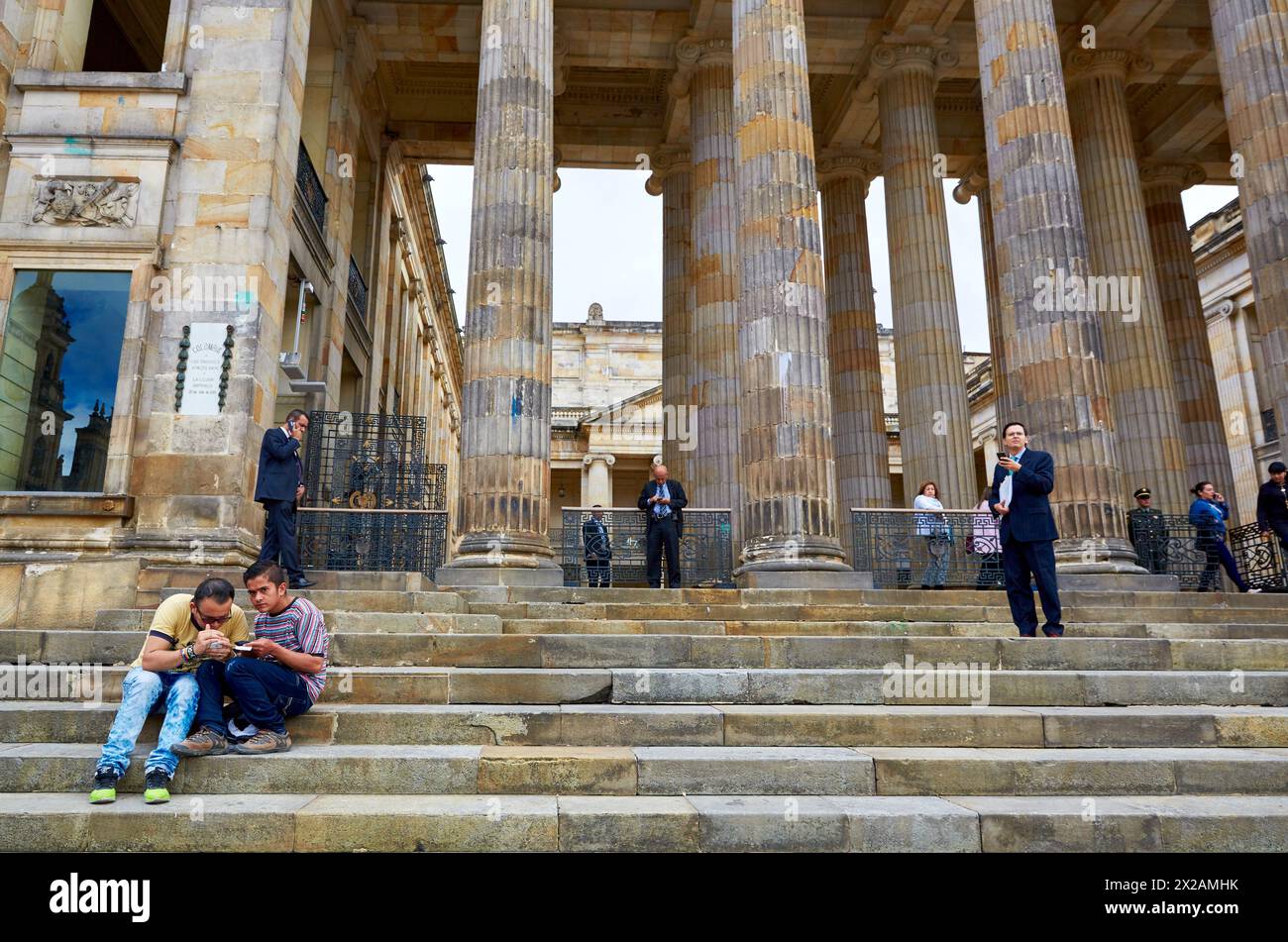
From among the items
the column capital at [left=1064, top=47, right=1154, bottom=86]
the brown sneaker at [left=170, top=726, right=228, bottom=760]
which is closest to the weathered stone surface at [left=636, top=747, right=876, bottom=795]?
the brown sneaker at [left=170, top=726, right=228, bottom=760]

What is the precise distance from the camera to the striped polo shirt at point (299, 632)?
5441 mm

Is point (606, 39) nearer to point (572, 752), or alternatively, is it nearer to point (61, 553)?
point (61, 553)

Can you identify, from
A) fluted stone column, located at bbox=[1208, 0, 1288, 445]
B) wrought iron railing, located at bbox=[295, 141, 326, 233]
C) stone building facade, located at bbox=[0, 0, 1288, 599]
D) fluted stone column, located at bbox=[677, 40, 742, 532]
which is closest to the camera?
stone building facade, located at bbox=[0, 0, 1288, 599]

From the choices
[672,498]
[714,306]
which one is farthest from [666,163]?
[672,498]

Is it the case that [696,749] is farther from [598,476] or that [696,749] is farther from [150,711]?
[598,476]

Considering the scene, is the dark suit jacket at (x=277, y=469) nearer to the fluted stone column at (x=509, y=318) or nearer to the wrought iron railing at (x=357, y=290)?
the fluted stone column at (x=509, y=318)

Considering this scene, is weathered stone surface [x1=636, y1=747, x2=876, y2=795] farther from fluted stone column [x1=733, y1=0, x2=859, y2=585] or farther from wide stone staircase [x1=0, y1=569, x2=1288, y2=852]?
fluted stone column [x1=733, y1=0, x2=859, y2=585]

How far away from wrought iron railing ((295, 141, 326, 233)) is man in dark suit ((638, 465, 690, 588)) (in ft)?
26.6

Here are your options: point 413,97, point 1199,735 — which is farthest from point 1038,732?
point 413,97

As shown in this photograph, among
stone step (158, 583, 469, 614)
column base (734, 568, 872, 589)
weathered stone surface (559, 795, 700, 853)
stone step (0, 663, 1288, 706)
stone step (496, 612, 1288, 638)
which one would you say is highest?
column base (734, 568, 872, 589)

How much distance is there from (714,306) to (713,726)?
13507 mm

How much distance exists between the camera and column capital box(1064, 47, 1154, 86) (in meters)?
19.7

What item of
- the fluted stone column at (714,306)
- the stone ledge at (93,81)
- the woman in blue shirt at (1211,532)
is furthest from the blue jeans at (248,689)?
the woman in blue shirt at (1211,532)

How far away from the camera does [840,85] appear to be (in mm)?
22125
